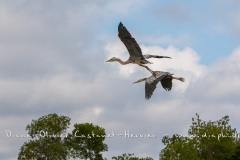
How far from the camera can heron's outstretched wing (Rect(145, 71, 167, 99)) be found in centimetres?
3262

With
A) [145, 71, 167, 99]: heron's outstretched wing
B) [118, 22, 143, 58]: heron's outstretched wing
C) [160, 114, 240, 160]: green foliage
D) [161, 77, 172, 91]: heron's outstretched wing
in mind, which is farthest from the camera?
[160, 114, 240, 160]: green foliage

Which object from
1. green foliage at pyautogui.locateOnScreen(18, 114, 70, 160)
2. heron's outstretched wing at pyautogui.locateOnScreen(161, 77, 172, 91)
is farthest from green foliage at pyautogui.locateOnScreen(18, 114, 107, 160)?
heron's outstretched wing at pyautogui.locateOnScreen(161, 77, 172, 91)

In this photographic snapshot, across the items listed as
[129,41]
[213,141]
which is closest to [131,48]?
[129,41]

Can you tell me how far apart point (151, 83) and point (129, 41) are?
9.41ft

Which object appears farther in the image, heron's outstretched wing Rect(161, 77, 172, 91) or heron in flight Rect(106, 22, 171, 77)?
heron's outstretched wing Rect(161, 77, 172, 91)

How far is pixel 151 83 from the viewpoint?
33188mm

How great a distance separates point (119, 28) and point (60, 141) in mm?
57098

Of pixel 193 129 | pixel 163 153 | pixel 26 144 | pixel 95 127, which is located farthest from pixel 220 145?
pixel 26 144

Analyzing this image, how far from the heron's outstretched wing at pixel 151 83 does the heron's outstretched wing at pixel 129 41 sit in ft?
5.59

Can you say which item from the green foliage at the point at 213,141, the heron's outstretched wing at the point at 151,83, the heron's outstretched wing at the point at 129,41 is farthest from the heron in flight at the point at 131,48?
the green foliage at the point at 213,141

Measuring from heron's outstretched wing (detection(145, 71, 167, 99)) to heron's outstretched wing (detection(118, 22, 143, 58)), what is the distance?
5.59 feet

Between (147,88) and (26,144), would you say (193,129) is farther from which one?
(147,88)

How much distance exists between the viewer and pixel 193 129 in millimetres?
87812

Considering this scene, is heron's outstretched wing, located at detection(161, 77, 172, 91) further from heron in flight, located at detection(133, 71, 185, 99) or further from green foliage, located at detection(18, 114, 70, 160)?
green foliage, located at detection(18, 114, 70, 160)
